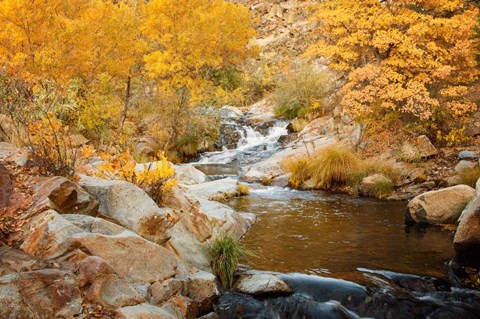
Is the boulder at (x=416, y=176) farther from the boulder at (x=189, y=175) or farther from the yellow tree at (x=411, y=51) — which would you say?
the boulder at (x=189, y=175)

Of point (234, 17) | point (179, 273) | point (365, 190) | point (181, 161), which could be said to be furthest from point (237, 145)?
point (179, 273)

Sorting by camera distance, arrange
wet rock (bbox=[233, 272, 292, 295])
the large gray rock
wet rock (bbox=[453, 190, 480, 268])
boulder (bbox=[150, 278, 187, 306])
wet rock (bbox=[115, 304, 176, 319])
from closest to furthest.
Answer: the large gray rock
wet rock (bbox=[115, 304, 176, 319])
boulder (bbox=[150, 278, 187, 306])
wet rock (bbox=[233, 272, 292, 295])
wet rock (bbox=[453, 190, 480, 268])

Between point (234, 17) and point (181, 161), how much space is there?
6.58 m

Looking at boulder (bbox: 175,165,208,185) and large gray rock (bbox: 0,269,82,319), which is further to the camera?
boulder (bbox: 175,165,208,185)

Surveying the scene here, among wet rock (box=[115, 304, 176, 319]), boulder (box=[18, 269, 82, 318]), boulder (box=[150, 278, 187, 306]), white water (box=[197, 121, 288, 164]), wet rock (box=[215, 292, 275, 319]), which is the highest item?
boulder (box=[18, 269, 82, 318])

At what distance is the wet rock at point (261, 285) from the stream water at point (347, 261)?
9cm

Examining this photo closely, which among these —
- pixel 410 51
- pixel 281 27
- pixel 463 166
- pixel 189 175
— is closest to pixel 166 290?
pixel 189 175

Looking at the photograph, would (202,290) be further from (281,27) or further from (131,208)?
(281,27)

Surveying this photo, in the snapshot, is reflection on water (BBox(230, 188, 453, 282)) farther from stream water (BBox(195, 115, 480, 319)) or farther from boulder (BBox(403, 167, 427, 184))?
boulder (BBox(403, 167, 427, 184))

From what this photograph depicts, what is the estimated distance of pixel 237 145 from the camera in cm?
1977

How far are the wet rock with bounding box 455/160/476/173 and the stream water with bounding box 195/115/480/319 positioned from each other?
6.80 ft

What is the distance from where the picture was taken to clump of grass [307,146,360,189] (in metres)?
12.0

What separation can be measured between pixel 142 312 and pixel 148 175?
2.76 m

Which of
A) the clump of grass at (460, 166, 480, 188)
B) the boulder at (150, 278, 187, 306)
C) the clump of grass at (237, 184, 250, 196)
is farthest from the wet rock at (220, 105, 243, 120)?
the boulder at (150, 278, 187, 306)
